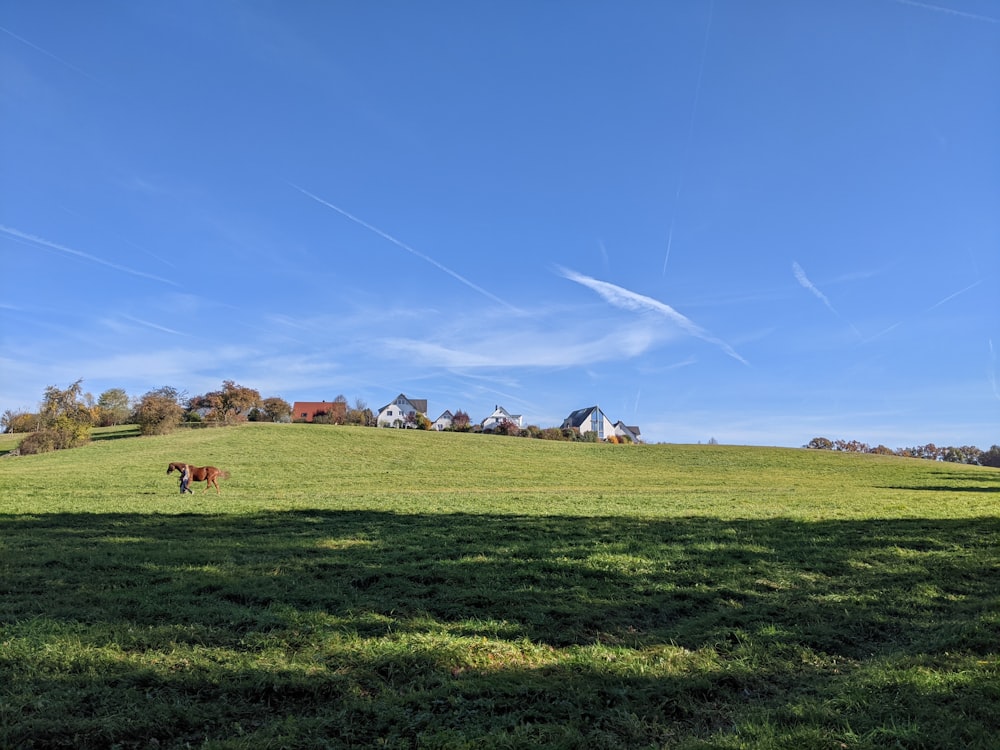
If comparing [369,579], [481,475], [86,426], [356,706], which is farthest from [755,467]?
[86,426]

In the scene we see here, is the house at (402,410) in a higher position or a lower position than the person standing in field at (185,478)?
higher

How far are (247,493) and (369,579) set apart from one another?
19.2m

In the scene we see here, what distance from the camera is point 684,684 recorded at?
538 centimetres

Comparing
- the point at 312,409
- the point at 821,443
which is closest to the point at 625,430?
the point at 821,443

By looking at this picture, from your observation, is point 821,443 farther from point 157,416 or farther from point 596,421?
point 157,416

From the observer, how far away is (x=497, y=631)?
21.8 ft

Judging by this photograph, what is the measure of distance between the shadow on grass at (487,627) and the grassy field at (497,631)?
0.12 ft

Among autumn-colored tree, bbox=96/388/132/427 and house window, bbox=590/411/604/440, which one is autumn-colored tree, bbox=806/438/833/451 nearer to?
house window, bbox=590/411/604/440

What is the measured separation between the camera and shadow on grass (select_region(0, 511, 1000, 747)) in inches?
182

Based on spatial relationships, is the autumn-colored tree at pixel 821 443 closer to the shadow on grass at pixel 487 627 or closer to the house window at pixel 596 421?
the house window at pixel 596 421

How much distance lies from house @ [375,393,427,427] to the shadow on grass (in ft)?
369

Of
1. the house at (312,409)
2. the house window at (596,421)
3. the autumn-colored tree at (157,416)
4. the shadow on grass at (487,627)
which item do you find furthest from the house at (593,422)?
the shadow on grass at (487,627)

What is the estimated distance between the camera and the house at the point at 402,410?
13125cm

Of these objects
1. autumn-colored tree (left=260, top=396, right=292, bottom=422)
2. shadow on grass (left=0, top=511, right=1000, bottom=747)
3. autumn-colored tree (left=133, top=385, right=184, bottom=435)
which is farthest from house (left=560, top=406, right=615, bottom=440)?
shadow on grass (left=0, top=511, right=1000, bottom=747)
